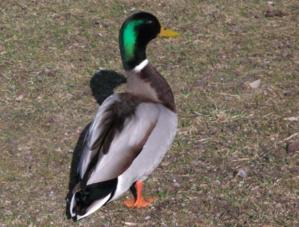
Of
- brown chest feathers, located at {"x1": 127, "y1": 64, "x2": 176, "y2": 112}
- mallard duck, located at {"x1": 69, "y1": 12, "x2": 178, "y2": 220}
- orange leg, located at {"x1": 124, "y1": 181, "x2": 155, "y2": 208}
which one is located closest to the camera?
mallard duck, located at {"x1": 69, "y1": 12, "x2": 178, "y2": 220}

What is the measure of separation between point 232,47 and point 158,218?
2395mm

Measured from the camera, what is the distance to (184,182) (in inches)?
184

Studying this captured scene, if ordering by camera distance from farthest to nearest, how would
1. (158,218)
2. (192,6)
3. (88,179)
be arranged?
(192,6) → (158,218) → (88,179)

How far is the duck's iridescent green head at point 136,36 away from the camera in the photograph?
4.65 meters

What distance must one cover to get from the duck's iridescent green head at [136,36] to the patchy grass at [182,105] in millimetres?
713

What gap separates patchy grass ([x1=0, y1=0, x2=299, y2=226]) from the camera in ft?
14.7

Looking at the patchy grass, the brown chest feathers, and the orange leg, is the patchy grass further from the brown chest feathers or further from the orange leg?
the brown chest feathers

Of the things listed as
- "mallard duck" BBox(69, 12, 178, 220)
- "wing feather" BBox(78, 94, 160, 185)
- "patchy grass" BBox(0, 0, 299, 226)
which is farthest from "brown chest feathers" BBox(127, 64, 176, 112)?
"patchy grass" BBox(0, 0, 299, 226)

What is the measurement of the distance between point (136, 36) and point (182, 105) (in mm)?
986

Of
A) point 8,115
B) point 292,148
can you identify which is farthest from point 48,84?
point 292,148

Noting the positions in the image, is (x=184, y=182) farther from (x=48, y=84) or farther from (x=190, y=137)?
(x=48, y=84)

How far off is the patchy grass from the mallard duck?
338 mm

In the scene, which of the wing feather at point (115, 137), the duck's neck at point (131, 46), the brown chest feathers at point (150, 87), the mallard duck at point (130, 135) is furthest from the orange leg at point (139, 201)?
the duck's neck at point (131, 46)

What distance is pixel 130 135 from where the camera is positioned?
4230 mm
